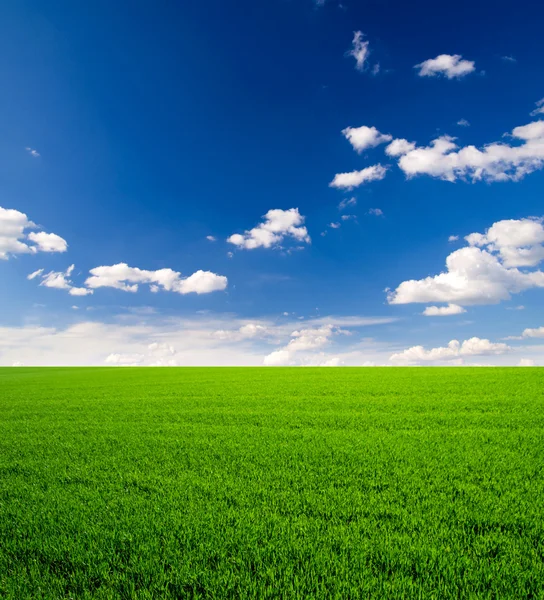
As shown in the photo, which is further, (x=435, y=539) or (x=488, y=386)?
(x=488, y=386)

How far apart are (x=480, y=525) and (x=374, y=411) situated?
24.6 feet

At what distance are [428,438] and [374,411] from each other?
3.54m

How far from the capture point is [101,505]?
5285 mm

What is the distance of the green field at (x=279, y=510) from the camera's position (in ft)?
11.8

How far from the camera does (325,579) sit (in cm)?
353

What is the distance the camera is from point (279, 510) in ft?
A: 16.1

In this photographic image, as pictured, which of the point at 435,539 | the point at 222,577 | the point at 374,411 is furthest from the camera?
the point at 374,411

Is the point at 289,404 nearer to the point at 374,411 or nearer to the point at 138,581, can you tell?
the point at 374,411

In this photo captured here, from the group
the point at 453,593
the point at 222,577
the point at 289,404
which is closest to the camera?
the point at 453,593

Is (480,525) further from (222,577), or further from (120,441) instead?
(120,441)

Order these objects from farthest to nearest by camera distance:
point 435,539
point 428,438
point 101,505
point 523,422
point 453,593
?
point 523,422, point 428,438, point 101,505, point 435,539, point 453,593

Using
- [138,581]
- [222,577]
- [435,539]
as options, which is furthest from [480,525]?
[138,581]

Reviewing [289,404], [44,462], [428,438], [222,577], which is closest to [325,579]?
[222,577]

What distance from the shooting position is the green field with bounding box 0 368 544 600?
3.59 metres
